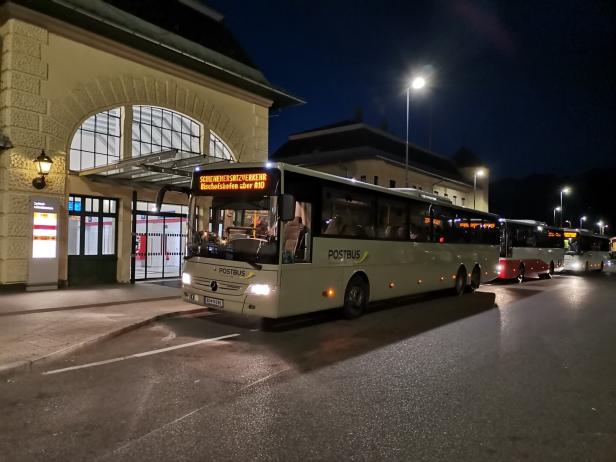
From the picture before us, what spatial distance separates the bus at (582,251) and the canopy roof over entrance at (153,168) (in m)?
27.2

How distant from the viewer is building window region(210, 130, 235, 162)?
60.6 feet

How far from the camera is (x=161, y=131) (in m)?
17.0

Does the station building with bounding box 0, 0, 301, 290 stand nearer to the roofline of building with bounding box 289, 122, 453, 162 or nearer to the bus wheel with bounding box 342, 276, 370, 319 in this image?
A: the bus wheel with bounding box 342, 276, 370, 319

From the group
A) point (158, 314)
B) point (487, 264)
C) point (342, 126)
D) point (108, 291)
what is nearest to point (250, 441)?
point (158, 314)

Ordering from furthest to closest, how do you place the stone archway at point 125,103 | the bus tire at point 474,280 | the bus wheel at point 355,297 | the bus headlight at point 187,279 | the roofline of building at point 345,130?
the roofline of building at point 345,130 → the bus tire at point 474,280 → the stone archway at point 125,103 → the bus wheel at point 355,297 → the bus headlight at point 187,279

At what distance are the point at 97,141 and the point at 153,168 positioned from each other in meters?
3.36

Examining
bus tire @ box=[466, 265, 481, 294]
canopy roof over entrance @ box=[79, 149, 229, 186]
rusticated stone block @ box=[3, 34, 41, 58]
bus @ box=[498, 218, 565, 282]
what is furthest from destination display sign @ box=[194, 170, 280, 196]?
bus @ box=[498, 218, 565, 282]

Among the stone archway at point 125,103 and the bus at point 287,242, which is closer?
the bus at point 287,242

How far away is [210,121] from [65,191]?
612cm

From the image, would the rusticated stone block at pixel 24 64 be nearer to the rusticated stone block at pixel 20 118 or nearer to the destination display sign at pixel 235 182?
the rusticated stone block at pixel 20 118

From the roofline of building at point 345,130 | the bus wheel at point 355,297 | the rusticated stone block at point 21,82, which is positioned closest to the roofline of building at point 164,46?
the rusticated stone block at point 21,82

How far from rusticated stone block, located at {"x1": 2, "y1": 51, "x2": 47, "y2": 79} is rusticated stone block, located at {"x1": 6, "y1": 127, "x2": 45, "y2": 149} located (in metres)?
1.62

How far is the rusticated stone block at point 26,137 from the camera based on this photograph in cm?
1270

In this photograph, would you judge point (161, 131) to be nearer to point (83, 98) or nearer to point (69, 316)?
point (83, 98)
